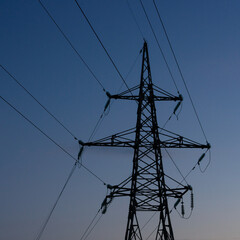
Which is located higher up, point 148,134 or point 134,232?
point 148,134

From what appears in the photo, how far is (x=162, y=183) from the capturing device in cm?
2016

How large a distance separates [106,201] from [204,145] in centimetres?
658

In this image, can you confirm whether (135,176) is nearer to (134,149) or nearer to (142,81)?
(134,149)

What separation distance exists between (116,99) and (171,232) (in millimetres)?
8327

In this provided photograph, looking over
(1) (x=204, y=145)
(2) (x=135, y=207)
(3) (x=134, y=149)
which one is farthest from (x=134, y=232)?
(1) (x=204, y=145)

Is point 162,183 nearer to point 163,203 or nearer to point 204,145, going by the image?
point 163,203

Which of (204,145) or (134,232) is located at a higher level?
(204,145)

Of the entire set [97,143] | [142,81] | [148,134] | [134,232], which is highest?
[142,81]

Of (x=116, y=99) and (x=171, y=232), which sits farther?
(x=116, y=99)

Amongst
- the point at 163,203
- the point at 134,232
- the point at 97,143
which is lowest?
the point at 134,232

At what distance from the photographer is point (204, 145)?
21.2 m

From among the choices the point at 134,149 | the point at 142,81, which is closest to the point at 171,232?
the point at 134,149

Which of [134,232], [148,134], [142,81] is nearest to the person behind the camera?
[134,232]

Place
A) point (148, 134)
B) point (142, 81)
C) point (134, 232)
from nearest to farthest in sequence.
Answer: point (134, 232) → point (148, 134) → point (142, 81)
